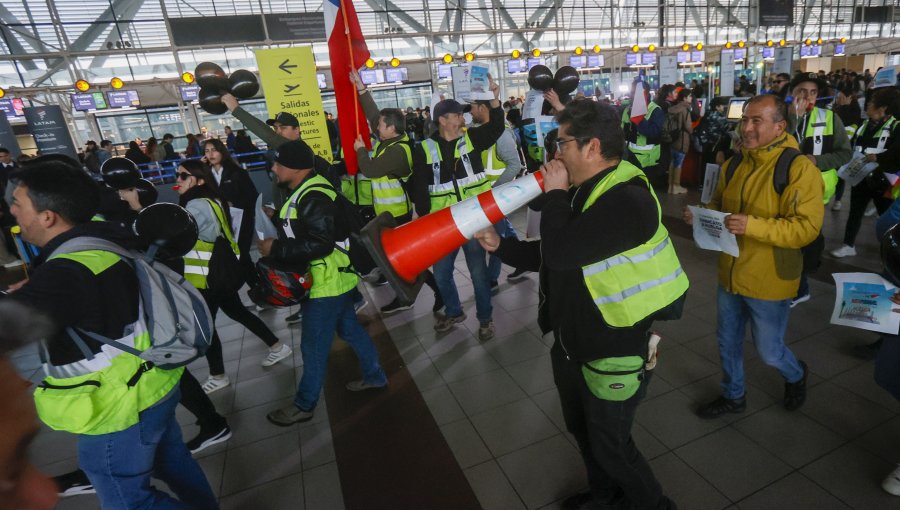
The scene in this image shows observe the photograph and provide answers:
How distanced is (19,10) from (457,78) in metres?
15.3

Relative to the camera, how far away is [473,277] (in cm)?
374

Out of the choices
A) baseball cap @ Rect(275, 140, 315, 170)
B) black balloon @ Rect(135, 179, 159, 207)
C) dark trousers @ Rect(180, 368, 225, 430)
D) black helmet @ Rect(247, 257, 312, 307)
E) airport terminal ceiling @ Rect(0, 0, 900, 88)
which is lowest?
dark trousers @ Rect(180, 368, 225, 430)

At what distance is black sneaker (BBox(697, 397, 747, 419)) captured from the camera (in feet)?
8.55

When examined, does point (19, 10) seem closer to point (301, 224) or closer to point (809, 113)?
point (301, 224)

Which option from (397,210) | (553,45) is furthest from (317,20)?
(397,210)

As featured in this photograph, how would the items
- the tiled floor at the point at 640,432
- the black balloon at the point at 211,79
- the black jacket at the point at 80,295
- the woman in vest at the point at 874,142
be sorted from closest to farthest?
the black jacket at the point at 80,295
the tiled floor at the point at 640,432
the black balloon at the point at 211,79
the woman in vest at the point at 874,142


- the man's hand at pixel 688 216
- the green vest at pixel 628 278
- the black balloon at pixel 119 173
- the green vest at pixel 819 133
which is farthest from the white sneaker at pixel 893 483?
the black balloon at pixel 119 173

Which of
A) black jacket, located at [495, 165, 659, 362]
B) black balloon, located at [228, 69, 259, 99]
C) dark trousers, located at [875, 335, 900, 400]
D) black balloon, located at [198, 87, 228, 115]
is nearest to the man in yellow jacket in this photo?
dark trousers, located at [875, 335, 900, 400]

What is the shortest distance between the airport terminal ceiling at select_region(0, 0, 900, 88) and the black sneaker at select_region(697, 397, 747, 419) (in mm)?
11548

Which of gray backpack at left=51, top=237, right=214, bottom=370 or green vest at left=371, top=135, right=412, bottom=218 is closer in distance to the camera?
gray backpack at left=51, top=237, right=214, bottom=370

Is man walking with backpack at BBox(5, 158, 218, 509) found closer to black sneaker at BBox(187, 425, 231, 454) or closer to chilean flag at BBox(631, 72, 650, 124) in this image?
black sneaker at BBox(187, 425, 231, 454)

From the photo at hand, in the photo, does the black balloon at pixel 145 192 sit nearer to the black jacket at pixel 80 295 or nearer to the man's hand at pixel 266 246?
the man's hand at pixel 266 246

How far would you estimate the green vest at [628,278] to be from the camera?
1.50 metres

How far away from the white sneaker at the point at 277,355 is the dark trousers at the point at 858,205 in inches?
218
